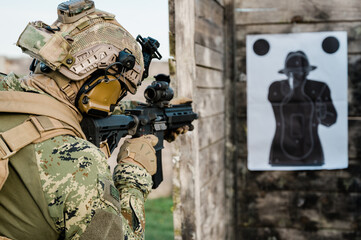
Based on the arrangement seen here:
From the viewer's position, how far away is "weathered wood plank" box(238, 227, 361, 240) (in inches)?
108

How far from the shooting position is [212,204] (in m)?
2.46

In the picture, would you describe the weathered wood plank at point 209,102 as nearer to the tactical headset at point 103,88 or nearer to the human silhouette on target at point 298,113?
the human silhouette on target at point 298,113

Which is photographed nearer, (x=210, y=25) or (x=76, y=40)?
(x=76, y=40)

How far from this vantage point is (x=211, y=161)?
7.93 ft

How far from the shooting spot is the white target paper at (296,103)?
9.05 feet

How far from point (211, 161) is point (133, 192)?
1238mm

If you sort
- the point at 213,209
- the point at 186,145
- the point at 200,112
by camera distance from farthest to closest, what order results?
the point at 213,209, the point at 200,112, the point at 186,145

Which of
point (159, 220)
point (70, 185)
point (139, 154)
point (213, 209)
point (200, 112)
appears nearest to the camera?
point (70, 185)

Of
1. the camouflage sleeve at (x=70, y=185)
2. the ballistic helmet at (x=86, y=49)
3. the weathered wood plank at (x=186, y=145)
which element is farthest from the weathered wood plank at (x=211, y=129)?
the camouflage sleeve at (x=70, y=185)

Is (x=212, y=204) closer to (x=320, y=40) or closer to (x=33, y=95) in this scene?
(x=320, y=40)

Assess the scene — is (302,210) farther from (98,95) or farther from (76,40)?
(76,40)

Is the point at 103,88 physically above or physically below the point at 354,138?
above

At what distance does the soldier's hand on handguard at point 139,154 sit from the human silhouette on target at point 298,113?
1.59 m

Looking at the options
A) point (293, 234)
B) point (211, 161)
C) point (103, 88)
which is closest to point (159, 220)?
point (293, 234)
